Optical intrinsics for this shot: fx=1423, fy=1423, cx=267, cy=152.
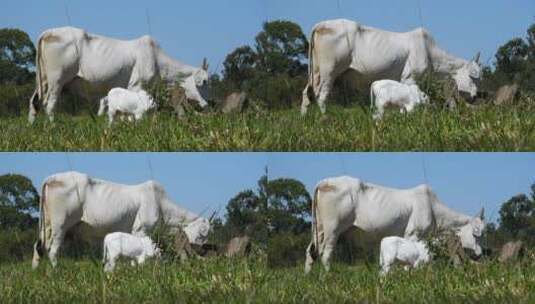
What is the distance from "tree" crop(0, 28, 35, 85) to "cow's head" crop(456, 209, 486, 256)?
2.62 m

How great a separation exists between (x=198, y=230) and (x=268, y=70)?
981mm

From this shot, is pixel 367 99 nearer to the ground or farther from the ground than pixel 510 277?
farther from the ground

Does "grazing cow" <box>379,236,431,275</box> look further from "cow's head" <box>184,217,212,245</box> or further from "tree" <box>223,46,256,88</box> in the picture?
"tree" <box>223,46,256,88</box>

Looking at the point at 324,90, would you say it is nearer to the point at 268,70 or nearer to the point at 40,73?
the point at 268,70

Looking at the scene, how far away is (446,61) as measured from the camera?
8008 mm

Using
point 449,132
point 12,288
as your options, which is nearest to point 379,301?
point 449,132

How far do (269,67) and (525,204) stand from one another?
162 centimetres

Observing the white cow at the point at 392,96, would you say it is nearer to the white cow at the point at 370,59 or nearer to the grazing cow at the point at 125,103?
the white cow at the point at 370,59

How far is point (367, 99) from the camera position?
26.0 ft

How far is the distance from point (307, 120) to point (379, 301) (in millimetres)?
1078

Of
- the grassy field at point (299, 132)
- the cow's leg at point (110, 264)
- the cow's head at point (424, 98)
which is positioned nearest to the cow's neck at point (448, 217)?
the grassy field at point (299, 132)

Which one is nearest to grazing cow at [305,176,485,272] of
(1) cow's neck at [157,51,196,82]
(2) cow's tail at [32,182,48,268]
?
(1) cow's neck at [157,51,196,82]

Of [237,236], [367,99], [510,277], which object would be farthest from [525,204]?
[237,236]

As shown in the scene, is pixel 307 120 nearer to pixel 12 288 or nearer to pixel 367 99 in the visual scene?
pixel 367 99
